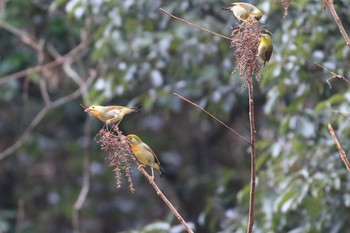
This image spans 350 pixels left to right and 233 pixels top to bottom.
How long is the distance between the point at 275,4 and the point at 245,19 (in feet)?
6.29

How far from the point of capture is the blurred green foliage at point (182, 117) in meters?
3.42

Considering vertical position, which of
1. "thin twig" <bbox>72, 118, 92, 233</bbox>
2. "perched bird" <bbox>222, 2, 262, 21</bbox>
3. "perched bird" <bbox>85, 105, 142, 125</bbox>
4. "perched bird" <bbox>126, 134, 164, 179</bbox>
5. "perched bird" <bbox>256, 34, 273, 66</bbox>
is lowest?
"thin twig" <bbox>72, 118, 92, 233</bbox>

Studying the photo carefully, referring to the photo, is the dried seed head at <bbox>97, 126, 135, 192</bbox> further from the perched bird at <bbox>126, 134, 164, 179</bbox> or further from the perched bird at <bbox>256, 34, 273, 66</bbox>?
the perched bird at <bbox>256, 34, 273, 66</bbox>

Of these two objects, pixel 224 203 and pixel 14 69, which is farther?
pixel 14 69

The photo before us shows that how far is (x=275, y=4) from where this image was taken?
3.61m

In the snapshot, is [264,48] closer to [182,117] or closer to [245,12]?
[245,12]

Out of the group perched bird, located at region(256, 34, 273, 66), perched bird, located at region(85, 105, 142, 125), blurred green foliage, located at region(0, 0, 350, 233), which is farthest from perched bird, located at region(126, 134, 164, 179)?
blurred green foliage, located at region(0, 0, 350, 233)

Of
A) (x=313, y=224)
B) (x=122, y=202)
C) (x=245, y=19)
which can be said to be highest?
(x=245, y=19)

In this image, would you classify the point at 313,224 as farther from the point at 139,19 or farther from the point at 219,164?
the point at 219,164

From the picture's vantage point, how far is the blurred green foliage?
11.2 ft

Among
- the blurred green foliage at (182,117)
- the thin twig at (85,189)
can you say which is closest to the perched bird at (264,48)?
the blurred green foliage at (182,117)

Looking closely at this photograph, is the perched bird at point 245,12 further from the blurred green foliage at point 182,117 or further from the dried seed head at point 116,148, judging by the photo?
the blurred green foliage at point 182,117

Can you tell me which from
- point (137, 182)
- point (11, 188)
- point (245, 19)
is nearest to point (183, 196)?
point (137, 182)

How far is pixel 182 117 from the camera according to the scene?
6.91 m
